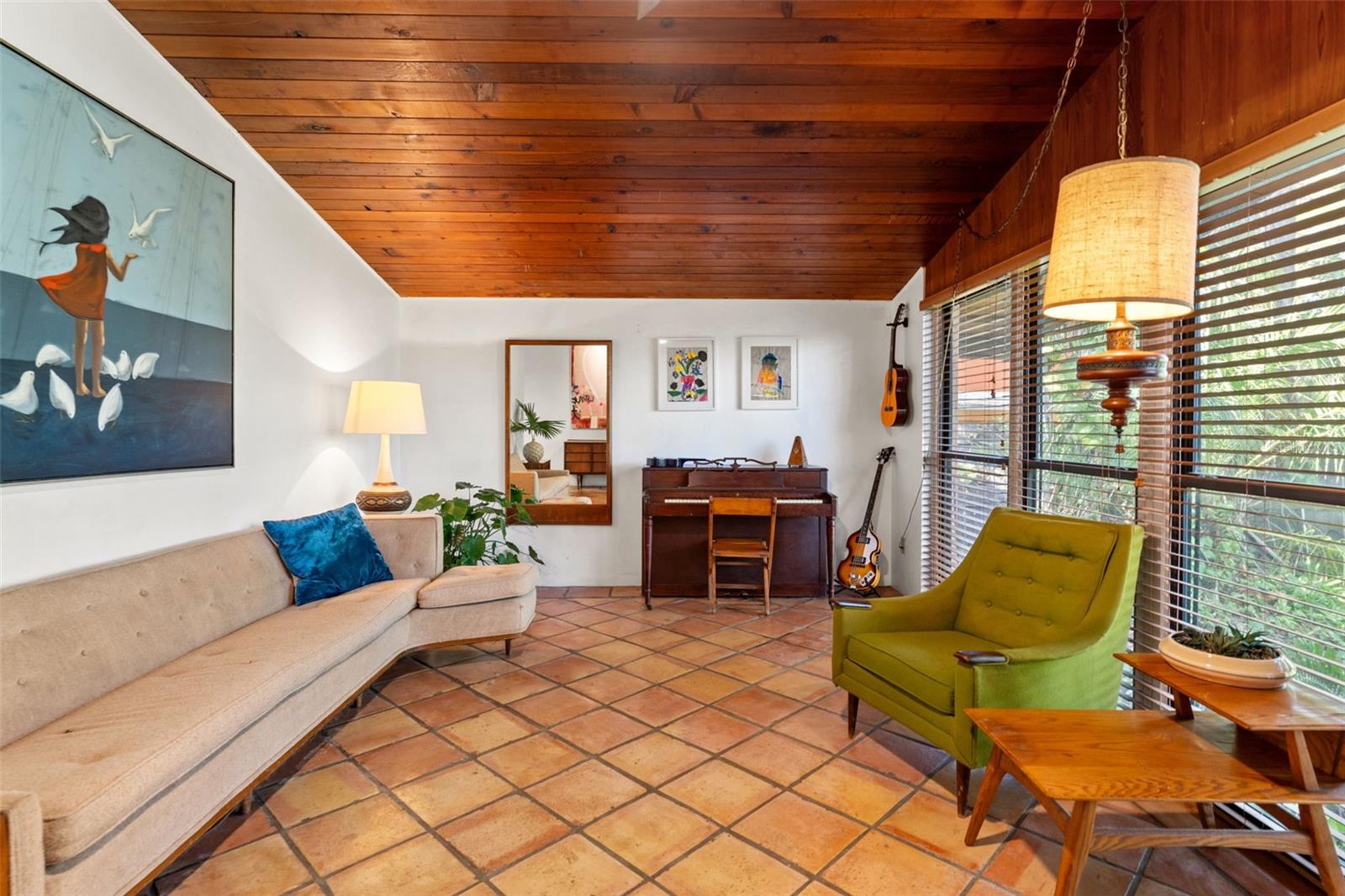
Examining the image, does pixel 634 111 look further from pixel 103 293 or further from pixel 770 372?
pixel 770 372

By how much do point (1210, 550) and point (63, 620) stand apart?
3680mm

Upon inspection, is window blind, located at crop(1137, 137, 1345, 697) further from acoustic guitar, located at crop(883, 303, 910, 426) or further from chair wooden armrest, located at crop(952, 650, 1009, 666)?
acoustic guitar, located at crop(883, 303, 910, 426)

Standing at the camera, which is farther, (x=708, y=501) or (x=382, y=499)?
(x=708, y=501)

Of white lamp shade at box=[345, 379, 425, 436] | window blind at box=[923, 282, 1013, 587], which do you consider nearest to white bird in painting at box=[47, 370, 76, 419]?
white lamp shade at box=[345, 379, 425, 436]

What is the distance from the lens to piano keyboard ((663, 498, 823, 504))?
4531mm

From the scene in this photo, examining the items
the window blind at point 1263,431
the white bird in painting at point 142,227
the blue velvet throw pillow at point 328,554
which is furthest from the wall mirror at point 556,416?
the window blind at point 1263,431

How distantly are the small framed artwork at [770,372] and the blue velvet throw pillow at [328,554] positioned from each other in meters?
2.90

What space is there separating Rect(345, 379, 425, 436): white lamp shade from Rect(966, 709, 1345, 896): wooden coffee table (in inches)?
131

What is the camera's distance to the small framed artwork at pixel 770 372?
16.6ft

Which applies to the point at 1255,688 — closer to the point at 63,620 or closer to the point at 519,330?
the point at 63,620

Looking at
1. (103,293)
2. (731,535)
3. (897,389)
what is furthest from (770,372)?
(103,293)

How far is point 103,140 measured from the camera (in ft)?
7.56

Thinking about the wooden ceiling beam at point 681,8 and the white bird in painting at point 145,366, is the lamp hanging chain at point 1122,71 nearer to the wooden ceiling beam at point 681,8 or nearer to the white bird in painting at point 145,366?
the wooden ceiling beam at point 681,8

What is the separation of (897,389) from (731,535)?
1.61m
